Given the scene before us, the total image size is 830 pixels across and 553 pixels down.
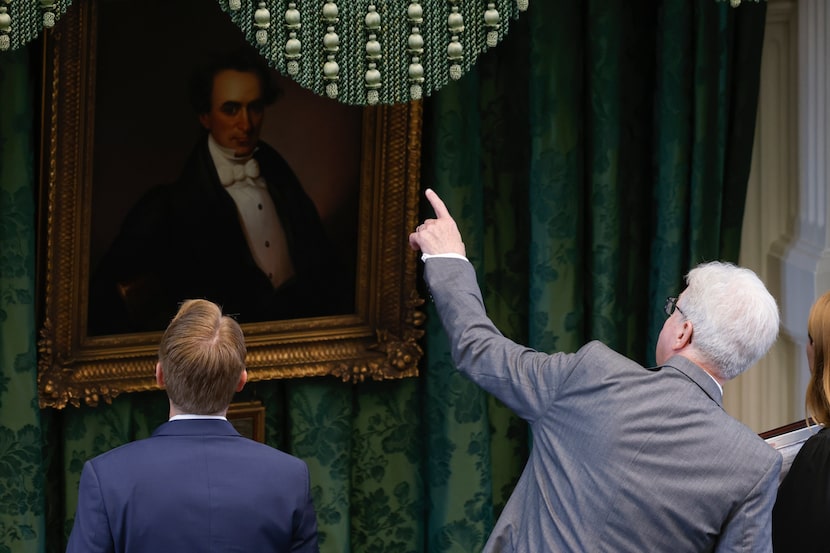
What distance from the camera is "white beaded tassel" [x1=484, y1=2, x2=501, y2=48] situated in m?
3.42

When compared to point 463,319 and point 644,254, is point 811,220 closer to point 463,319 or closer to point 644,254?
point 644,254

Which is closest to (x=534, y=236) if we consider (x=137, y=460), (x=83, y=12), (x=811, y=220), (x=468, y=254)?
(x=468, y=254)

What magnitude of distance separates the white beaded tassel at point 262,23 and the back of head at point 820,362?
1.48 metres

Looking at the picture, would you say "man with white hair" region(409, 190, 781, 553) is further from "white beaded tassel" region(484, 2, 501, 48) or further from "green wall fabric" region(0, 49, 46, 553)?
"green wall fabric" region(0, 49, 46, 553)

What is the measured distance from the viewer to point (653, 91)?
4586 millimetres

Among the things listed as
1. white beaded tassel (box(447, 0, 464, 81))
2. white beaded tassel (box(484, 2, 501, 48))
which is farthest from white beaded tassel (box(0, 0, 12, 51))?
white beaded tassel (box(484, 2, 501, 48))

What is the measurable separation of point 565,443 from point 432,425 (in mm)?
1842

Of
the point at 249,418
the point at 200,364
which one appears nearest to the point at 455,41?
the point at 200,364

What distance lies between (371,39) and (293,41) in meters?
0.21

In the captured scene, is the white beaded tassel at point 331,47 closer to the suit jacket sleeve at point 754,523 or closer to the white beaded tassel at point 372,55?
the white beaded tassel at point 372,55

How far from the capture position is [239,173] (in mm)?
4160

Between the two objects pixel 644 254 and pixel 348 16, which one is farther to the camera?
pixel 644 254

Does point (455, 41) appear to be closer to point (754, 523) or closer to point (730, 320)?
point (730, 320)

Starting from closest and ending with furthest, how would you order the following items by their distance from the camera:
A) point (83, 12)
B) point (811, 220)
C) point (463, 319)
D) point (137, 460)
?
point (137, 460), point (463, 319), point (83, 12), point (811, 220)
